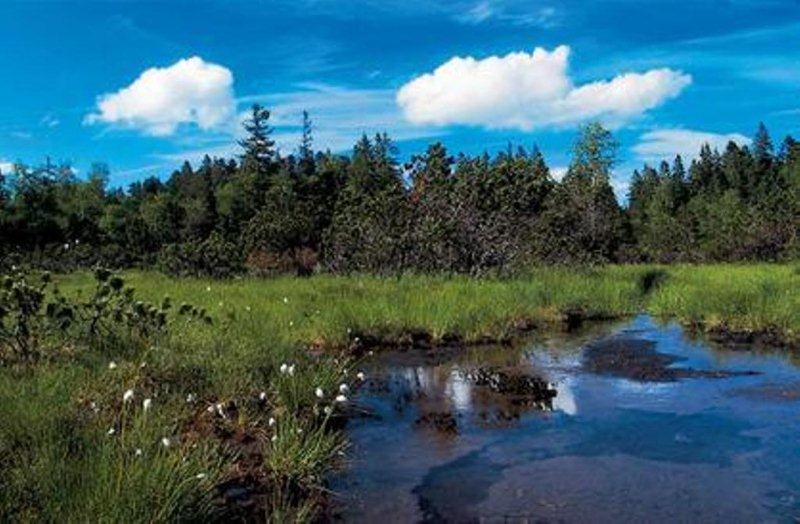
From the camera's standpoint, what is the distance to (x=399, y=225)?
31109 millimetres

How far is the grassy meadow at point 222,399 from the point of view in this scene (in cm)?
620

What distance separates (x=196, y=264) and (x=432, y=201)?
8569 mm

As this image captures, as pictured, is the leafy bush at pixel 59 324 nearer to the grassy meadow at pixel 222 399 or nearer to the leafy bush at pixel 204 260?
the grassy meadow at pixel 222 399

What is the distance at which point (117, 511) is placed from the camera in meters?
5.50

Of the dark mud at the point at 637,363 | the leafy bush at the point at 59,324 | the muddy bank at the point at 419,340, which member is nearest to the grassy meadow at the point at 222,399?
the muddy bank at the point at 419,340

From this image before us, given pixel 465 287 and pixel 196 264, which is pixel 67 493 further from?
pixel 196 264

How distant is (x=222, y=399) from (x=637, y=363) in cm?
824

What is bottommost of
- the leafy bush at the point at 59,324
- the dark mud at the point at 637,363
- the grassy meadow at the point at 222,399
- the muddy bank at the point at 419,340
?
the dark mud at the point at 637,363

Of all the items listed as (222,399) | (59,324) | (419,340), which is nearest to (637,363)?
(419,340)

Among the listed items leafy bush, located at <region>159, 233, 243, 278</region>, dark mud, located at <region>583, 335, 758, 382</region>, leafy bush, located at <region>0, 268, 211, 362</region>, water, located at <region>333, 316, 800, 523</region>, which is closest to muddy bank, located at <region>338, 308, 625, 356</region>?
water, located at <region>333, 316, 800, 523</region>

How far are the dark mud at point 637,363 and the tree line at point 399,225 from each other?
10.5 meters

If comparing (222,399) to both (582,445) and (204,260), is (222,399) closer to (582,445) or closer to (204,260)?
(582,445)

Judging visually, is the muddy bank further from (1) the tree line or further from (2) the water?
(1) the tree line

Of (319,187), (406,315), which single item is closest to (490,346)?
(406,315)
